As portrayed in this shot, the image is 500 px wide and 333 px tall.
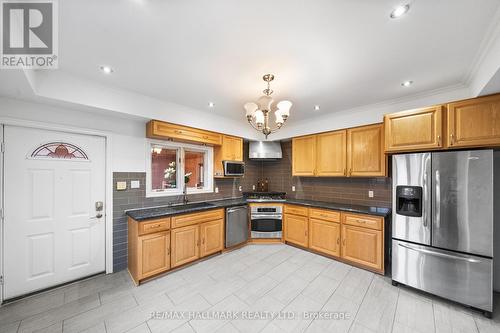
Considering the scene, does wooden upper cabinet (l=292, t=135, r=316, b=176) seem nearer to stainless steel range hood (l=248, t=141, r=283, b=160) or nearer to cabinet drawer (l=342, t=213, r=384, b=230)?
stainless steel range hood (l=248, t=141, r=283, b=160)

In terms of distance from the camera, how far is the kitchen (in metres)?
1.54

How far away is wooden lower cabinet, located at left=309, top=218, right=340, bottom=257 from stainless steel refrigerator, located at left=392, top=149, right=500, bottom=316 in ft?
2.59

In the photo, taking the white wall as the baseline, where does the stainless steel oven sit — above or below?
below

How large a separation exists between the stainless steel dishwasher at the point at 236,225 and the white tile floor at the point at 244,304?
0.63 meters

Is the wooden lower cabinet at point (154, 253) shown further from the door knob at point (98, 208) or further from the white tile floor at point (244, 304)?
the door knob at point (98, 208)

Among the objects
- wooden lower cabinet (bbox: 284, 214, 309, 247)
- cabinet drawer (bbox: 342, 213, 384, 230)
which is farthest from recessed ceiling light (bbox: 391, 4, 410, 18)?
wooden lower cabinet (bbox: 284, 214, 309, 247)

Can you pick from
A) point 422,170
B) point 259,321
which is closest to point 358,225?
point 422,170

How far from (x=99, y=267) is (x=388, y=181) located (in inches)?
180

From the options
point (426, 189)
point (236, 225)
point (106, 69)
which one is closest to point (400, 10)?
point (426, 189)

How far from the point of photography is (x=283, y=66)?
1.95 m

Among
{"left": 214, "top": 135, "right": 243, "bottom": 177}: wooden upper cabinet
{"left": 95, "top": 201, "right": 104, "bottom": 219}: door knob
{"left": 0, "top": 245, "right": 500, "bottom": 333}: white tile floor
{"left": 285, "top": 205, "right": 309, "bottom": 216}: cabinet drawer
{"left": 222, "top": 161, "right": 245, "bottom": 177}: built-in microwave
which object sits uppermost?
{"left": 214, "top": 135, "right": 243, "bottom": 177}: wooden upper cabinet

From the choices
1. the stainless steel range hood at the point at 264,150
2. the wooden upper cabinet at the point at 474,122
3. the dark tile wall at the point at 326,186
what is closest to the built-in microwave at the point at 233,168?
the stainless steel range hood at the point at 264,150

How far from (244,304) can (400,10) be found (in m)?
2.90

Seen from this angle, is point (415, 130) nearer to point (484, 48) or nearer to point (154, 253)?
point (484, 48)
